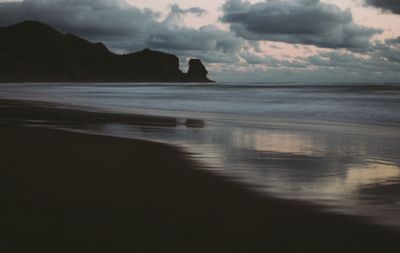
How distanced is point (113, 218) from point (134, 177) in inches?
99.7

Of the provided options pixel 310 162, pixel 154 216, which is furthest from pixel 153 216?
pixel 310 162

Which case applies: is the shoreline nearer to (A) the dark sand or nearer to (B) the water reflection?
(A) the dark sand

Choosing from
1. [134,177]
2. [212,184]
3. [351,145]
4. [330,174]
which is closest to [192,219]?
[212,184]

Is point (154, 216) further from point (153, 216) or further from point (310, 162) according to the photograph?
point (310, 162)

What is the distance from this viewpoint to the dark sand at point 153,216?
Result: 4.81 m

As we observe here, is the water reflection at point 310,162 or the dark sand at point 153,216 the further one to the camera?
the water reflection at point 310,162

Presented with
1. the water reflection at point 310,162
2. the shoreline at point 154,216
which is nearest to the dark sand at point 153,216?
the shoreline at point 154,216

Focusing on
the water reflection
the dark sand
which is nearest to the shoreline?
the dark sand

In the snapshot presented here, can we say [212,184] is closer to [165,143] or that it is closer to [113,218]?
[113,218]

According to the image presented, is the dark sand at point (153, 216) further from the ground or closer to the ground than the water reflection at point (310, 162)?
further from the ground

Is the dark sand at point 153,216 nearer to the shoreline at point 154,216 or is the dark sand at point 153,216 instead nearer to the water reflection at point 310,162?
the shoreline at point 154,216

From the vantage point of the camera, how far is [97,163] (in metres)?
9.58

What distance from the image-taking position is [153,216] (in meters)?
5.76

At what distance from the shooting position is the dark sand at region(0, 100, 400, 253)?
481cm
